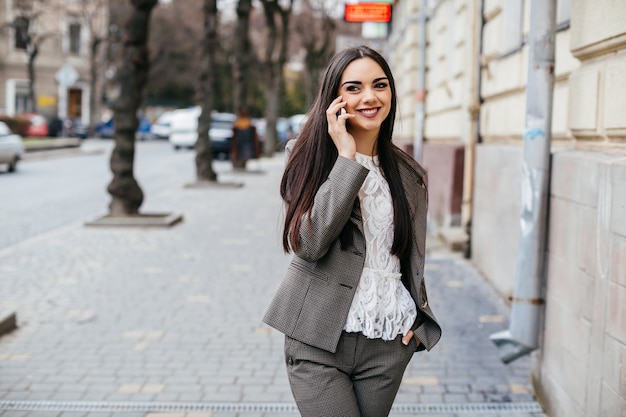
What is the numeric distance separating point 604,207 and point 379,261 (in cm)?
145

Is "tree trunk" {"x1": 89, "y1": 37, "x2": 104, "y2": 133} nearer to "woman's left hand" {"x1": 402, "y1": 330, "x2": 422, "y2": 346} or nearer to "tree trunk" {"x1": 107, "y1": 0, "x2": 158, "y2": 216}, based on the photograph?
"tree trunk" {"x1": 107, "y1": 0, "x2": 158, "y2": 216}

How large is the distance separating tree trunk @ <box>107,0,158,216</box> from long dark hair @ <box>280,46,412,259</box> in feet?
31.4

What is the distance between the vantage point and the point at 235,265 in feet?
29.3

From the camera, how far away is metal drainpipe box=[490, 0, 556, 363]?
4.69m

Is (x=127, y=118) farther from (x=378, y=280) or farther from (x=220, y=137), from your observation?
(x=220, y=137)

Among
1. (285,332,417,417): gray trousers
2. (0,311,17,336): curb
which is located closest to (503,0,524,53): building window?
(0,311,17,336): curb

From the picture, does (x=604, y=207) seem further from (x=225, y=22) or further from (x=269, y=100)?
(x=225, y=22)

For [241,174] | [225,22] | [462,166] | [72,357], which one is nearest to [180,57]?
[225,22]

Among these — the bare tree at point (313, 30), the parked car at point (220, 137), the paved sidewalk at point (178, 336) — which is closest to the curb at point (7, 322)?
the paved sidewalk at point (178, 336)

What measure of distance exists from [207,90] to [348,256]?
16177mm

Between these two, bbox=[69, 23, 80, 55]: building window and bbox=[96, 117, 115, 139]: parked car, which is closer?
bbox=[96, 117, 115, 139]: parked car

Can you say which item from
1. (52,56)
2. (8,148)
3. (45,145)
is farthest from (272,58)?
(52,56)

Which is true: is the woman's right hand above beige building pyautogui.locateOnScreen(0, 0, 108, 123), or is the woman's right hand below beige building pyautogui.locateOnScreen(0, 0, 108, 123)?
below

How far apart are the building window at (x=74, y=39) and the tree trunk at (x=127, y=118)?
154 ft
